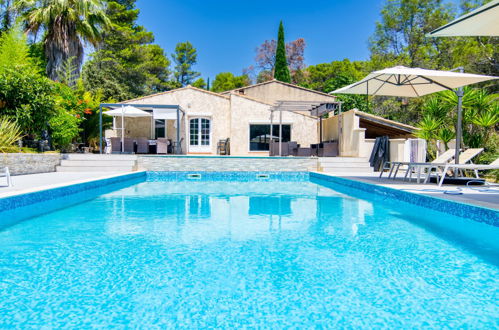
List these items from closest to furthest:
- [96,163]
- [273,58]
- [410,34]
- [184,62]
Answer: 1. [96,163]
2. [410,34]
3. [273,58]
4. [184,62]

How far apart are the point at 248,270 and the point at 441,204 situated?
390 centimetres

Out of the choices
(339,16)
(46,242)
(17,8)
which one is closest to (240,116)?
(17,8)

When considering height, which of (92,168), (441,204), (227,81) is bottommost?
(441,204)

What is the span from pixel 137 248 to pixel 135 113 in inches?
469

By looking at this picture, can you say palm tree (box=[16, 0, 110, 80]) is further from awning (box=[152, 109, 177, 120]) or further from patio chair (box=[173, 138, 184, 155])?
patio chair (box=[173, 138, 184, 155])

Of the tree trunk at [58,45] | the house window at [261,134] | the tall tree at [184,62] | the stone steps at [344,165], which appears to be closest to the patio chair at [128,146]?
the tree trunk at [58,45]

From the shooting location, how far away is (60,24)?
1697 centimetres

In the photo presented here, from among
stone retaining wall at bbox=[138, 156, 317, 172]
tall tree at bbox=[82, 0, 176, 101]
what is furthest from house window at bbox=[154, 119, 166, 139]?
tall tree at bbox=[82, 0, 176, 101]

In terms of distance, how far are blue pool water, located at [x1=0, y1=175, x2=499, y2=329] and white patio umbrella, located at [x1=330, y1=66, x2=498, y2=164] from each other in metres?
3.43

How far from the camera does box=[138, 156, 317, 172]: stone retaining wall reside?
44.0ft

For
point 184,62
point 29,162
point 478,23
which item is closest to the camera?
point 478,23

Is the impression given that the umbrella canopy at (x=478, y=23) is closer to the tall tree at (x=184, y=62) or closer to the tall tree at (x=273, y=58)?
the tall tree at (x=273, y=58)

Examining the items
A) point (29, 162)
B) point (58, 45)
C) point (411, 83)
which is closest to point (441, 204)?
point (411, 83)

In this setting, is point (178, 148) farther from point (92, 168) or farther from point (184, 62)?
point (184, 62)
